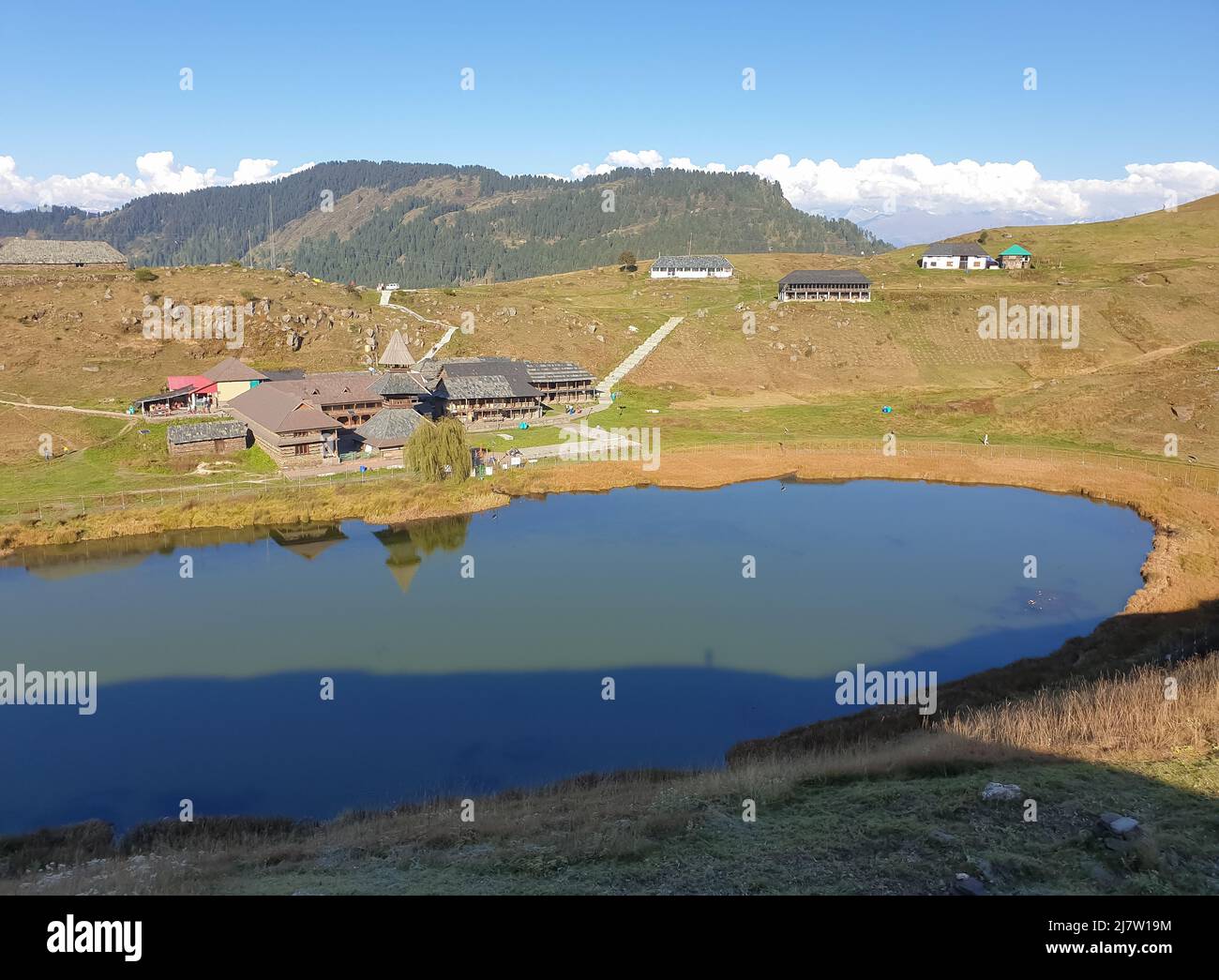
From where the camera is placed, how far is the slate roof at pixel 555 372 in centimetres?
8444

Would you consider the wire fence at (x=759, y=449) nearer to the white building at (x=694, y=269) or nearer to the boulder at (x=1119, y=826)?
the boulder at (x=1119, y=826)

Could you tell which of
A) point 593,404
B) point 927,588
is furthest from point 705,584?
point 593,404

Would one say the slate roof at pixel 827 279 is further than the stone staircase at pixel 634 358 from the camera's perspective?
Yes

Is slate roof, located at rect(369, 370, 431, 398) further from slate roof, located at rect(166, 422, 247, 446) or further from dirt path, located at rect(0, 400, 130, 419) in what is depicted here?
dirt path, located at rect(0, 400, 130, 419)

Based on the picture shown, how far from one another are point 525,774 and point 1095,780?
639 inches

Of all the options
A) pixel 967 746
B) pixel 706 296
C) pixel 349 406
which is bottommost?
pixel 967 746

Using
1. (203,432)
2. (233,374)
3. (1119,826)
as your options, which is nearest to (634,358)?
(233,374)

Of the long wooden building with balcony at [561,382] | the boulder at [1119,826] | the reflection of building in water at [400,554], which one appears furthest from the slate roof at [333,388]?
the boulder at [1119,826]

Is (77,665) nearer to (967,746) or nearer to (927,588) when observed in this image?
(967,746)

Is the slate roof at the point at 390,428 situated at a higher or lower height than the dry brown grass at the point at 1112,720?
higher

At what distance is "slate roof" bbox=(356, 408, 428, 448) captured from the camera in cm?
6650

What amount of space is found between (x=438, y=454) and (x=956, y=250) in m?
113

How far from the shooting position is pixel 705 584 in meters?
43.2

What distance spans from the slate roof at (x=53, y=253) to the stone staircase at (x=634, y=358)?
A: 238 ft
